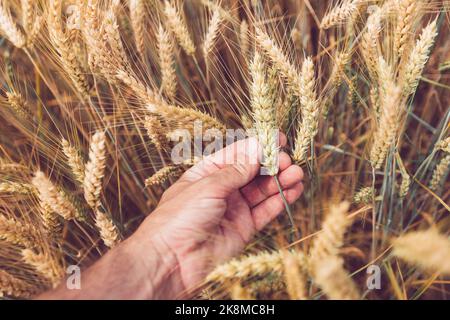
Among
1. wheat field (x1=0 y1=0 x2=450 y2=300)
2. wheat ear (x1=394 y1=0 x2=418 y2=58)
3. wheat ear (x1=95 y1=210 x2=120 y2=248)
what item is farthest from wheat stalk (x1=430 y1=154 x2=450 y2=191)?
wheat ear (x1=95 y1=210 x2=120 y2=248)

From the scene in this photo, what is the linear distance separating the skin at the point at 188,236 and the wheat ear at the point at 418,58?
316 millimetres

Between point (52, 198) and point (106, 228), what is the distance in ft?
0.46

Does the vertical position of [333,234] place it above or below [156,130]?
below

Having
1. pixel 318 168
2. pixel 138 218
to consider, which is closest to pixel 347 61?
pixel 318 168

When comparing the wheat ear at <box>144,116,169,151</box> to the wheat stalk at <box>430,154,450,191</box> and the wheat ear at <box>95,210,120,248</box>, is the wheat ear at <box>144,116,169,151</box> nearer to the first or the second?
the wheat ear at <box>95,210,120,248</box>

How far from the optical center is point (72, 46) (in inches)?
39.1

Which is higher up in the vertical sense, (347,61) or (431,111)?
(347,61)

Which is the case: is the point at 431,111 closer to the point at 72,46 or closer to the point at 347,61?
the point at 347,61

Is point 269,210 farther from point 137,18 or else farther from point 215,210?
point 137,18

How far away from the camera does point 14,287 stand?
906mm

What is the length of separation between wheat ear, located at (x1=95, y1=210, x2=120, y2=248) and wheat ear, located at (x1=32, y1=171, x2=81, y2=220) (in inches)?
2.5

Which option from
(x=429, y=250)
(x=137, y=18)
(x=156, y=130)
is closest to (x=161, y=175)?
(x=156, y=130)

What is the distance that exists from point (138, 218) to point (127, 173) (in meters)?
0.16

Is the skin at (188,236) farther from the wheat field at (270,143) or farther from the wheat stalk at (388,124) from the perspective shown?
the wheat stalk at (388,124)
